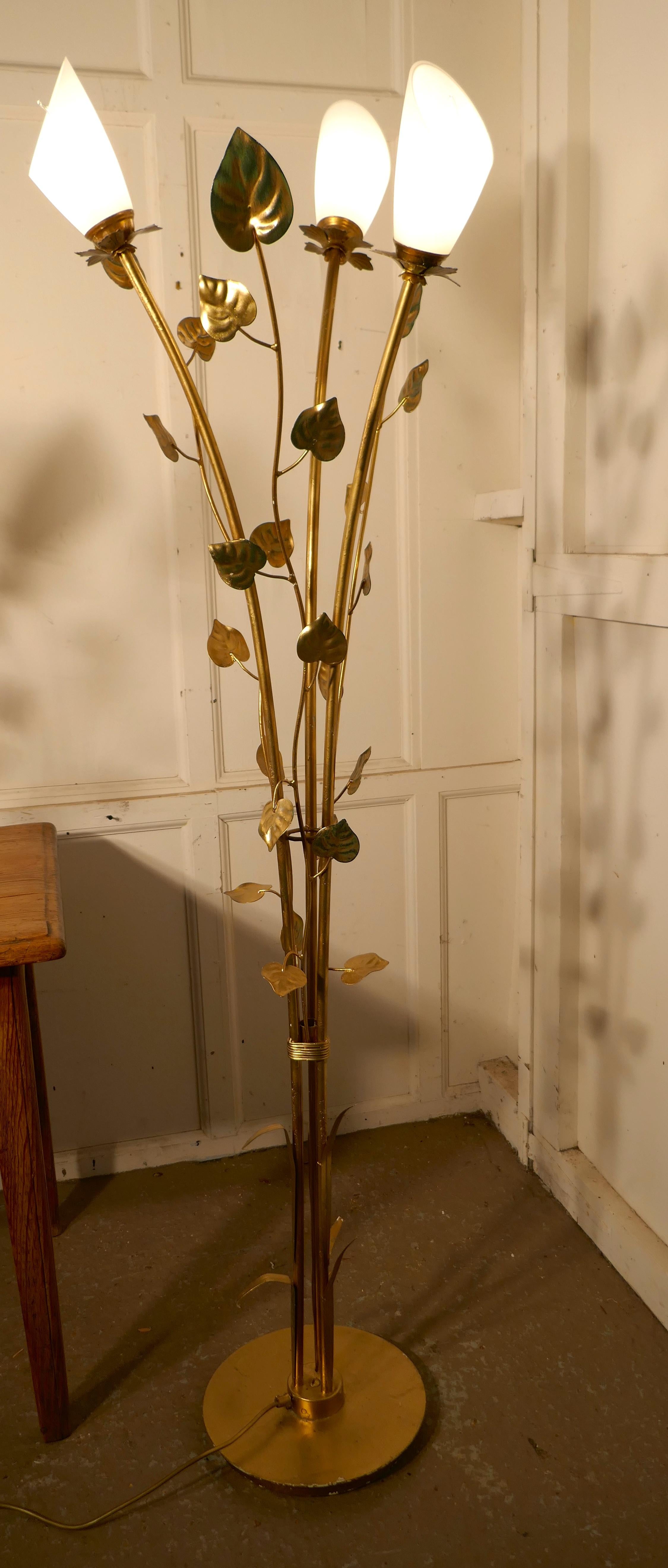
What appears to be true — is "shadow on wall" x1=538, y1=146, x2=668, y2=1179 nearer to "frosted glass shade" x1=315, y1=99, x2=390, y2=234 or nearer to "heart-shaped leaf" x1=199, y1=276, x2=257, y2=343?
"frosted glass shade" x1=315, y1=99, x2=390, y2=234

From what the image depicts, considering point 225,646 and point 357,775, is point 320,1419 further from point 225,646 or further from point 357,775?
point 225,646

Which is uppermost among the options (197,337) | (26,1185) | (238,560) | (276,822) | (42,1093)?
(197,337)

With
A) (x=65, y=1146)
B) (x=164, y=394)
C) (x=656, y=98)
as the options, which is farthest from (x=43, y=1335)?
(x=656, y=98)

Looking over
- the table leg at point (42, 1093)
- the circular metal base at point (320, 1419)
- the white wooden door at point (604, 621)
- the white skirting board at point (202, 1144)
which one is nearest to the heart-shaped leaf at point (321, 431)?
the white wooden door at point (604, 621)

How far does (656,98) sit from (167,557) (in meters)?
1.02

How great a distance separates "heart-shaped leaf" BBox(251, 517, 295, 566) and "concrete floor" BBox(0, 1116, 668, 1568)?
1.19 meters

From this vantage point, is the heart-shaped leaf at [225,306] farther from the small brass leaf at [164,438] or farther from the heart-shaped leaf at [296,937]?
the heart-shaped leaf at [296,937]

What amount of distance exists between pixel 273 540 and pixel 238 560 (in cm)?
13

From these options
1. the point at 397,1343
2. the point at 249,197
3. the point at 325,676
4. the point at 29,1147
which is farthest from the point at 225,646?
the point at 397,1343

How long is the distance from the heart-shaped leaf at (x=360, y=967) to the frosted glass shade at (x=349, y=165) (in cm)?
84

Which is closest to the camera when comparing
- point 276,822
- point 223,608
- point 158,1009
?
point 276,822

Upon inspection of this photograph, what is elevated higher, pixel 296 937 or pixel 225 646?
pixel 225 646

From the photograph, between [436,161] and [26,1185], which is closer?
[436,161]

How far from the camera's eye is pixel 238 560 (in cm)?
116
